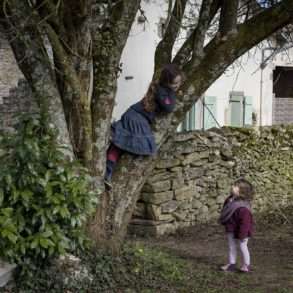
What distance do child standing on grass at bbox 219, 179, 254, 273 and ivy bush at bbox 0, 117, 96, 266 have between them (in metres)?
2.28

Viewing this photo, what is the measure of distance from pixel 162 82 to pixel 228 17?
1201mm

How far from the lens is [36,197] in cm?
519

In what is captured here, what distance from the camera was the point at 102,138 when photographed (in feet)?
20.0

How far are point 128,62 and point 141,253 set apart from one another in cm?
750

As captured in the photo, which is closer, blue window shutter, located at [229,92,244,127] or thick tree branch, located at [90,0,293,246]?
thick tree branch, located at [90,0,293,246]

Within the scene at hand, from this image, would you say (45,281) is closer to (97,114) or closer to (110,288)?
(110,288)

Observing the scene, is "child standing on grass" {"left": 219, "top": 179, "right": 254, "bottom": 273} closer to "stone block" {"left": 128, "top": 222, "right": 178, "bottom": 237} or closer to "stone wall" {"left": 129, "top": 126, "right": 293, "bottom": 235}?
"stone wall" {"left": 129, "top": 126, "right": 293, "bottom": 235}

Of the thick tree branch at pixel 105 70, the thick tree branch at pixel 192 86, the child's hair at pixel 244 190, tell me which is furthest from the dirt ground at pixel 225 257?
the thick tree branch at pixel 105 70

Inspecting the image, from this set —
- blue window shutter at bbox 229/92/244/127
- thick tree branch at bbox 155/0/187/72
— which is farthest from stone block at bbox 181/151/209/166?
blue window shutter at bbox 229/92/244/127

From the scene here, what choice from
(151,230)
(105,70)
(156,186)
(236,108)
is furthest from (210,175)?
(236,108)

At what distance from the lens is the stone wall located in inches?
364

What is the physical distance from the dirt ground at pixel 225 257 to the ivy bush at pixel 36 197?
4.71ft

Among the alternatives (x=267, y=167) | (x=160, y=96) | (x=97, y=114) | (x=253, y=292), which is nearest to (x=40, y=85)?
(x=97, y=114)

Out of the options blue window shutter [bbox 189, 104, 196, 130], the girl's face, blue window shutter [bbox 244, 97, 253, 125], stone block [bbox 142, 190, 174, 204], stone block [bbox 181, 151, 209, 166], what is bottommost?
stone block [bbox 142, 190, 174, 204]
